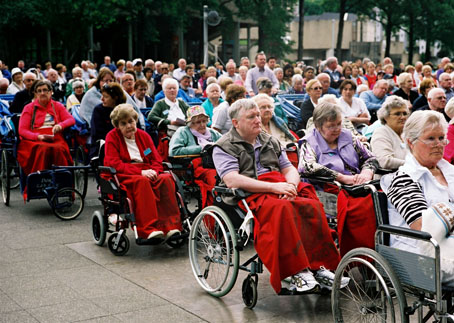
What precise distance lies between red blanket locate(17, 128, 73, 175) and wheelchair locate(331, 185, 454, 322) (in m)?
5.34

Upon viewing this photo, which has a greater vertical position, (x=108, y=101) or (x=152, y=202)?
(x=108, y=101)

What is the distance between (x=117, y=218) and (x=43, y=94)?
9.45ft

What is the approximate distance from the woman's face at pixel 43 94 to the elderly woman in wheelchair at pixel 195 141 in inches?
87.2

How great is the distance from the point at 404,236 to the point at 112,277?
3.16 metres

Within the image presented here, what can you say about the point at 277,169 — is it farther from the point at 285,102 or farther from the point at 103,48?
the point at 103,48

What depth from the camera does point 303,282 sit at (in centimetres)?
512

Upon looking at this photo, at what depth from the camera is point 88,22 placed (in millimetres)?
32594

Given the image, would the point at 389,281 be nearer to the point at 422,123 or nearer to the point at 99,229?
the point at 422,123

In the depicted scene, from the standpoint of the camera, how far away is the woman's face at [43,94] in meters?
9.31

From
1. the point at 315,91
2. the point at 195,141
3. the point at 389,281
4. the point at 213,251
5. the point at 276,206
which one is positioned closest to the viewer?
the point at 389,281

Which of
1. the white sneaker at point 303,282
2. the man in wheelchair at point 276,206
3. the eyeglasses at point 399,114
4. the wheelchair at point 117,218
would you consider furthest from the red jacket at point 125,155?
the white sneaker at point 303,282

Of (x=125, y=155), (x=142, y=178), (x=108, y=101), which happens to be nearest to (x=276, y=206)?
(x=142, y=178)

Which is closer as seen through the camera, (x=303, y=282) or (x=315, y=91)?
(x=303, y=282)

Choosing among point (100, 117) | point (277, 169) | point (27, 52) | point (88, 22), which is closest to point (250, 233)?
point (277, 169)
